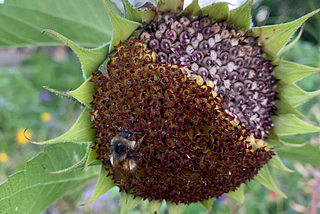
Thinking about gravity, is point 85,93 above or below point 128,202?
above

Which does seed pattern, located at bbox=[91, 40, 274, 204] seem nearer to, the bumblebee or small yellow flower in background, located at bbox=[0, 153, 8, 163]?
the bumblebee

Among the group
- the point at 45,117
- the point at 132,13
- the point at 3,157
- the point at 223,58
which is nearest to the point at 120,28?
the point at 132,13

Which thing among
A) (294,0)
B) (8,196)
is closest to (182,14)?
(8,196)

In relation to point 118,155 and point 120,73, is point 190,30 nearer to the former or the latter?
point 120,73

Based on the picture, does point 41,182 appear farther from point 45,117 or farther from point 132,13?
point 45,117

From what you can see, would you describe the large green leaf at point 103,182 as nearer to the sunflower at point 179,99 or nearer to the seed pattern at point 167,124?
the sunflower at point 179,99

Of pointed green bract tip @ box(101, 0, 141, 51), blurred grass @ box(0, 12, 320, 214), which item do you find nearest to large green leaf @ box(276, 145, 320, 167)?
pointed green bract tip @ box(101, 0, 141, 51)
